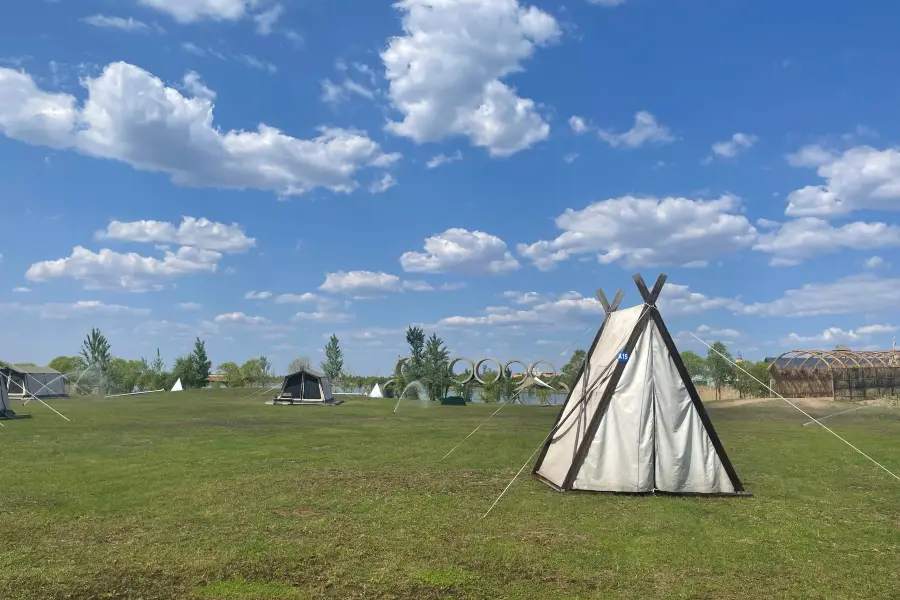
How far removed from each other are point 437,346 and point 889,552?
51.4 m

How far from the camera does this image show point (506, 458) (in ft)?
56.4

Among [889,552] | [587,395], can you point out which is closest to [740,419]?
[587,395]

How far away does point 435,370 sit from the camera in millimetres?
57438

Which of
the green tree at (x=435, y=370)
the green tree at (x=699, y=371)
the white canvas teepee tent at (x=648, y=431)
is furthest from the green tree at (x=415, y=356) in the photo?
the white canvas teepee tent at (x=648, y=431)

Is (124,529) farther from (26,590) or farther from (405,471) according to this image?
(405,471)

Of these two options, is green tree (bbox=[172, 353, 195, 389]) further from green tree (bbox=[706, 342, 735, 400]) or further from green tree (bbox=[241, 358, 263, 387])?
green tree (bbox=[706, 342, 735, 400])

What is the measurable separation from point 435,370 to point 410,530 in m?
48.2

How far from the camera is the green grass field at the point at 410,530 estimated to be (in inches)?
282

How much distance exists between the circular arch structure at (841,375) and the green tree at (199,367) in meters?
61.1

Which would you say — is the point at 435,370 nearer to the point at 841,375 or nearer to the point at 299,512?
the point at 841,375

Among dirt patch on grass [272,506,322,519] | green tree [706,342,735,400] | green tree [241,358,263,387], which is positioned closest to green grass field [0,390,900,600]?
dirt patch on grass [272,506,322,519]

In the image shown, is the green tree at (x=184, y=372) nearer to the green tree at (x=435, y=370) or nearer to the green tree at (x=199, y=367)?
the green tree at (x=199, y=367)

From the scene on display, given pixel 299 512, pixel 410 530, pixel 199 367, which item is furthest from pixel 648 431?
pixel 199 367

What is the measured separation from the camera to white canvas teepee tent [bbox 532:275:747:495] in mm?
11805
